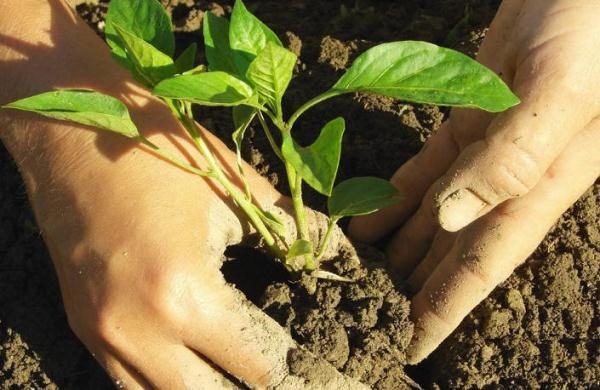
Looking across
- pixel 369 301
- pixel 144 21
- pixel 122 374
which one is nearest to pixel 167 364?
pixel 122 374

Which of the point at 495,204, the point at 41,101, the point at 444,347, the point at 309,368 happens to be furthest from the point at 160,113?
the point at 444,347

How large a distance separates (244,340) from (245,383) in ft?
0.37

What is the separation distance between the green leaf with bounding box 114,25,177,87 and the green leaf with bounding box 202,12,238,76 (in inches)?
3.7

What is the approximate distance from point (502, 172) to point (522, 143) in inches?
2.6

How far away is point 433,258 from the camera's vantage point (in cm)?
172

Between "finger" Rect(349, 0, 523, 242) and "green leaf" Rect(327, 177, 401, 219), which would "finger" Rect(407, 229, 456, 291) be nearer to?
"finger" Rect(349, 0, 523, 242)

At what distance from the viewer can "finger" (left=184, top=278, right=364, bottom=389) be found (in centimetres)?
141

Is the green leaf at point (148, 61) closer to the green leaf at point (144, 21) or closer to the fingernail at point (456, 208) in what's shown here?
the green leaf at point (144, 21)

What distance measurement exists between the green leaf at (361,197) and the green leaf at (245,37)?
1.09 ft

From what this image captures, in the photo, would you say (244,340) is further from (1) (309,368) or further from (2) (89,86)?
(2) (89,86)

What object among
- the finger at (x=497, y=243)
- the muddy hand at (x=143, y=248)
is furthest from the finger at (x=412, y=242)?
the muddy hand at (x=143, y=248)

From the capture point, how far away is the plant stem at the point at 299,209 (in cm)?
145

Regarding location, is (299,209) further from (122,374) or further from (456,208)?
(122,374)

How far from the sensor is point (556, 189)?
5.17ft
